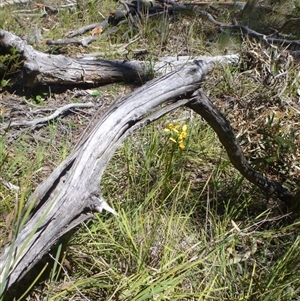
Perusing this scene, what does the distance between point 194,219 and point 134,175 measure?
0.49m

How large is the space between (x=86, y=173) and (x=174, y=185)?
3.77 feet

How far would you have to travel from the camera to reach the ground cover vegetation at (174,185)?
246 centimetres

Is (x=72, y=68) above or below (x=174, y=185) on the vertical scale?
above

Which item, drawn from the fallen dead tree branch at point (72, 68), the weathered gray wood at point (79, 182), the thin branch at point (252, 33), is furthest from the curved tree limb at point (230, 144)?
the thin branch at point (252, 33)

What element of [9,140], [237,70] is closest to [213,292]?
[9,140]

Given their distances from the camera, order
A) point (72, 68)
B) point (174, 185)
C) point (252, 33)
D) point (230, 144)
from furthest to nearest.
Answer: point (252, 33) < point (72, 68) < point (174, 185) < point (230, 144)

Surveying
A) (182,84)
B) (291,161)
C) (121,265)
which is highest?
(182,84)

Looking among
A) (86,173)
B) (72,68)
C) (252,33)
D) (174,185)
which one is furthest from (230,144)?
(252,33)

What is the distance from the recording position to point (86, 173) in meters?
2.16

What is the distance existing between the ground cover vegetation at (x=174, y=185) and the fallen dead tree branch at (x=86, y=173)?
9 centimetres

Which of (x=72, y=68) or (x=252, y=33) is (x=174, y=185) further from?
(x=252, y=33)

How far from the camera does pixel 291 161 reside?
3646 mm

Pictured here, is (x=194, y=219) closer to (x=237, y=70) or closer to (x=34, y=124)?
(x=34, y=124)

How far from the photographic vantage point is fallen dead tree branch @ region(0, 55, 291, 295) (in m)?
1.95
